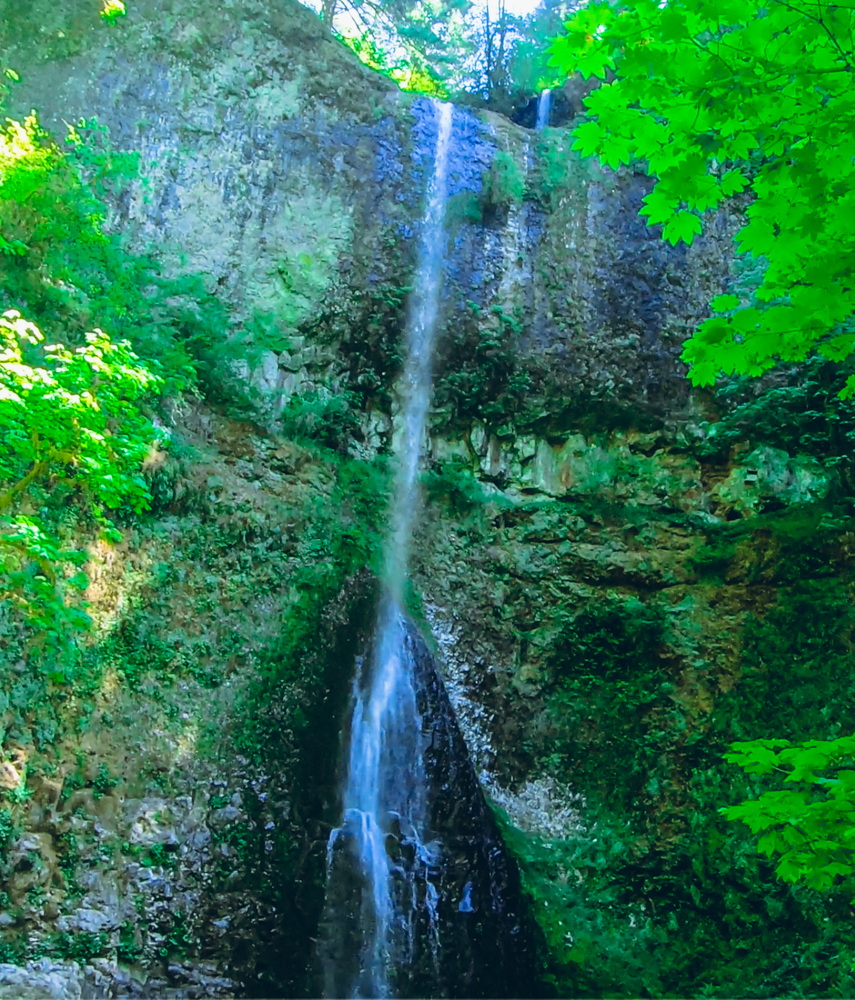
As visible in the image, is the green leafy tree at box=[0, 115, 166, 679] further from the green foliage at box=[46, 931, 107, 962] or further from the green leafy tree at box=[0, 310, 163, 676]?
the green foliage at box=[46, 931, 107, 962]

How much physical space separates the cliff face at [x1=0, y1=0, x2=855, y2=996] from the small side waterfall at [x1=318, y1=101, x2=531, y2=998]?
0.88ft

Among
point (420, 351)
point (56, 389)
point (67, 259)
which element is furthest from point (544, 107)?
point (56, 389)

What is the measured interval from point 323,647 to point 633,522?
4058 millimetres

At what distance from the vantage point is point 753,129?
2.95 metres

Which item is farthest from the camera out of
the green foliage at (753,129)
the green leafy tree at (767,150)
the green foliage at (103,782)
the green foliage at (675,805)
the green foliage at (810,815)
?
the green foliage at (675,805)

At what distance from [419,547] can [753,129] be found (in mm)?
7511

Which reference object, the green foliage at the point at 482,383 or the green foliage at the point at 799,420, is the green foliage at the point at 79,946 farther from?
the green foliage at the point at 799,420

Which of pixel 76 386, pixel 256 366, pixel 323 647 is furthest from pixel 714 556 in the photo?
pixel 76 386

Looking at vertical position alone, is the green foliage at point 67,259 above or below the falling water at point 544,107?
below

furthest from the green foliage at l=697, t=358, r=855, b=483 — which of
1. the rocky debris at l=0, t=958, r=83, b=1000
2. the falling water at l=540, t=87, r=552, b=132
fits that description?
the rocky debris at l=0, t=958, r=83, b=1000

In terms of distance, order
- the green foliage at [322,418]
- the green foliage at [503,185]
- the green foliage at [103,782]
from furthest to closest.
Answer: the green foliage at [503,185], the green foliage at [322,418], the green foliage at [103,782]

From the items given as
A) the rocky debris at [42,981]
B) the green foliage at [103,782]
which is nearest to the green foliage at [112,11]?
the green foliage at [103,782]

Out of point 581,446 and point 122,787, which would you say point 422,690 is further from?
point 581,446

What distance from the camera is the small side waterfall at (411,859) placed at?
6715mm
